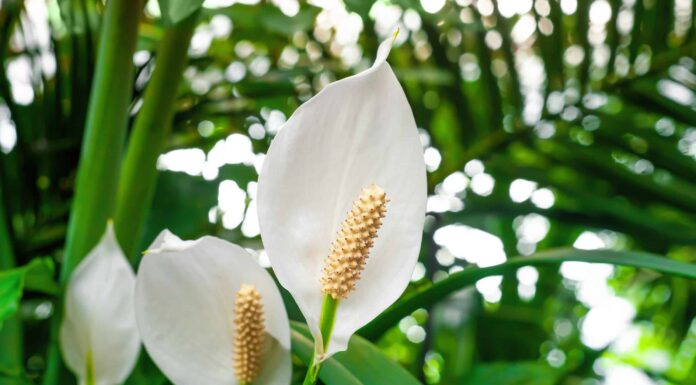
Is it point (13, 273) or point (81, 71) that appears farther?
point (81, 71)

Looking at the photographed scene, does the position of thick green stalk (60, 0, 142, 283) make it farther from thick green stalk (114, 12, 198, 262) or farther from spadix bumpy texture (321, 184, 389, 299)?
spadix bumpy texture (321, 184, 389, 299)

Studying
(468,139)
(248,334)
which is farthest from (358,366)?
(468,139)

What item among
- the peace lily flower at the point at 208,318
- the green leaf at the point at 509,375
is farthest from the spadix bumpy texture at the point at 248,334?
the green leaf at the point at 509,375

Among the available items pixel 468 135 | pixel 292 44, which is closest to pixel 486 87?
pixel 468 135

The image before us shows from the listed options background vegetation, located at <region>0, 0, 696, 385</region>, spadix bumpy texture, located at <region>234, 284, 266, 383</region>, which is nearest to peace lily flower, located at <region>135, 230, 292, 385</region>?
spadix bumpy texture, located at <region>234, 284, 266, 383</region>

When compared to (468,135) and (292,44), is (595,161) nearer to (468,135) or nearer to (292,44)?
(468,135)
